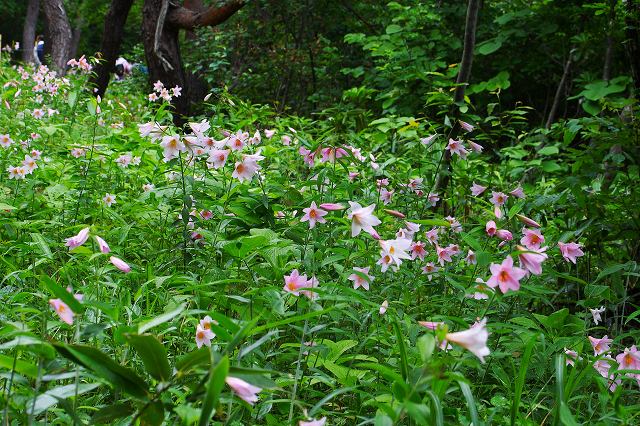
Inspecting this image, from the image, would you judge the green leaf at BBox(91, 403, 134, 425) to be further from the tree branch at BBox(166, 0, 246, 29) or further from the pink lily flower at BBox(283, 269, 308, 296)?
the tree branch at BBox(166, 0, 246, 29)

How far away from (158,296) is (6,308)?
1.35ft

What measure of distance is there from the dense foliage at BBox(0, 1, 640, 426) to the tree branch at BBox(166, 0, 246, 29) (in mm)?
2128

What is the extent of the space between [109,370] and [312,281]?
0.67 meters

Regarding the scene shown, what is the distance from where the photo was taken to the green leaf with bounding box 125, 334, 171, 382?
0.96 metres

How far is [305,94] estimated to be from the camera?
823 centimetres

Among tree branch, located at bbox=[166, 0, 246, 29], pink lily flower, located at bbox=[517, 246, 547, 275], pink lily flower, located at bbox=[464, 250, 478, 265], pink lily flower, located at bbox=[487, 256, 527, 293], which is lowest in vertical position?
pink lily flower, located at bbox=[464, 250, 478, 265]

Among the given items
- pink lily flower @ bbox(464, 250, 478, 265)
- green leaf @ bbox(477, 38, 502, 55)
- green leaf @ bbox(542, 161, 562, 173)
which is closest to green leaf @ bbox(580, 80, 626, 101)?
Answer: green leaf @ bbox(542, 161, 562, 173)

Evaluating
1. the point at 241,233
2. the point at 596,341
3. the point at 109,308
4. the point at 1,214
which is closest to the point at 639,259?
the point at 596,341

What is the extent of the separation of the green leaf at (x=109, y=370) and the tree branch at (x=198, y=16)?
5998mm

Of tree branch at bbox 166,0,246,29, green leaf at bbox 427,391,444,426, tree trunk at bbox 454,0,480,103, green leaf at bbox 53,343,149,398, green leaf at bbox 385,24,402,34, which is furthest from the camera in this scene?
tree branch at bbox 166,0,246,29

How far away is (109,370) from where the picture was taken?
3.24ft

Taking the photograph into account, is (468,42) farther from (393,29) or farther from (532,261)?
(393,29)

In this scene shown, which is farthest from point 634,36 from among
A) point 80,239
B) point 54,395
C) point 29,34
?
point 29,34

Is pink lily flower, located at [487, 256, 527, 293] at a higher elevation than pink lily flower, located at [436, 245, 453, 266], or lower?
higher
